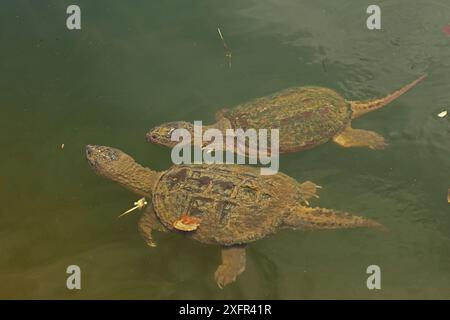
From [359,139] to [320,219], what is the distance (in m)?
1.43

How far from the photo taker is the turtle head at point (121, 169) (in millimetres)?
5027

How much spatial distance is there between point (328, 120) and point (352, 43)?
1697mm

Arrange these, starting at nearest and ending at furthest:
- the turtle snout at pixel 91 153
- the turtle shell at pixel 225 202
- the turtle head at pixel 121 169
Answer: the turtle shell at pixel 225 202, the turtle head at pixel 121 169, the turtle snout at pixel 91 153

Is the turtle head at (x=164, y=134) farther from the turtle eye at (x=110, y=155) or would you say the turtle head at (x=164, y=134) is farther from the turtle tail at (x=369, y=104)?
the turtle tail at (x=369, y=104)

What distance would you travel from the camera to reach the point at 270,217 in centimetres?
437

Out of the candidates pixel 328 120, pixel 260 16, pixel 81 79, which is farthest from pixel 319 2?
pixel 81 79

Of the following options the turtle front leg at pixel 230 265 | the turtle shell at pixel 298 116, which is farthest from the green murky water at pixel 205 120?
the turtle shell at pixel 298 116

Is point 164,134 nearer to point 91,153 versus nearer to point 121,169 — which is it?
point 121,169

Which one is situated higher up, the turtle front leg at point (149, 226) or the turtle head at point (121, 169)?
the turtle head at point (121, 169)

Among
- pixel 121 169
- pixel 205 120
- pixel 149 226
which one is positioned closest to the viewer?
pixel 149 226

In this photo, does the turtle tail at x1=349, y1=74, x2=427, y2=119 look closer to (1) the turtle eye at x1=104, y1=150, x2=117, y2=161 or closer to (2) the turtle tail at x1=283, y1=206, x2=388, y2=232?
(2) the turtle tail at x1=283, y1=206, x2=388, y2=232

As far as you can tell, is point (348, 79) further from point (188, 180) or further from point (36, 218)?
point (36, 218)

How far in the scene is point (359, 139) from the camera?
5.36 meters

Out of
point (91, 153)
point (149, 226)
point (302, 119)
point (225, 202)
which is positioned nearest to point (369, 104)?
point (302, 119)
